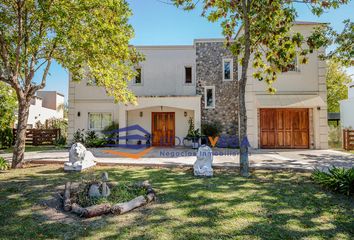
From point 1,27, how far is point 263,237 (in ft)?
38.4

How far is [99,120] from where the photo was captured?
1822cm

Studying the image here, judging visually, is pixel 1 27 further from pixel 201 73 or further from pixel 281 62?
pixel 201 73

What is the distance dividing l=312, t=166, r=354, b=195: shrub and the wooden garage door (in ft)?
28.4

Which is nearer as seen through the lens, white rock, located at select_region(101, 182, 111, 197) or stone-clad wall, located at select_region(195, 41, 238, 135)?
white rock, located at select_region(101, 182, 111, 197)

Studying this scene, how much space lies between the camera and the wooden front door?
17766 millimetres

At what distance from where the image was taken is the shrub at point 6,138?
56.6 feet

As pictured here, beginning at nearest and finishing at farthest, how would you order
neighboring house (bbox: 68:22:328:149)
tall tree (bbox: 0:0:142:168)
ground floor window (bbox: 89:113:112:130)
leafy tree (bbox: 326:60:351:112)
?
tall tree (bbox: 0:0:142:168) → neighboring house (bbox: 68:22:328:149) → ground floor window (bbox: 89:113:112:130) → leafy tree (bbox: 326:60:351:112)

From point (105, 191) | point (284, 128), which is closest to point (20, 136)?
point (105, 191)

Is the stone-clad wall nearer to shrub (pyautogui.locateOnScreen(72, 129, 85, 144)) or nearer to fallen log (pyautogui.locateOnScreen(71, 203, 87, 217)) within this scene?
shrub (pyautogui.locateOnScreen(72, 129, 85, 144))

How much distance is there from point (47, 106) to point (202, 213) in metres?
38.9

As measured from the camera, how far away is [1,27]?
351 inches

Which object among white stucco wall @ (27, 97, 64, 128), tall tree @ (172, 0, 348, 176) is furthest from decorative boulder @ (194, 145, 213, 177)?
white stucco wall @ (27, 97, 64, 128)

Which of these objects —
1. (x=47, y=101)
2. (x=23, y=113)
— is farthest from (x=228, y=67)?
(x=47, y=101)

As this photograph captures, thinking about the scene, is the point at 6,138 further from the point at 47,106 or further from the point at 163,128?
the point at 47,106
